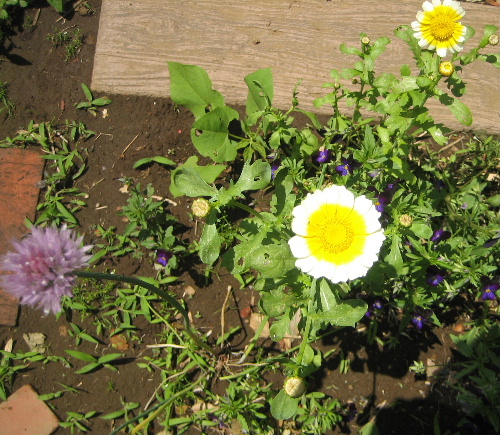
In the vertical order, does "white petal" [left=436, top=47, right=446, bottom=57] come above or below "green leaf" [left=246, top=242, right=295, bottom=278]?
above

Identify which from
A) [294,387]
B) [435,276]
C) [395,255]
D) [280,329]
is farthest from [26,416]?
[435,276]

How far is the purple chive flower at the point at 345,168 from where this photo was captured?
2.65 meters

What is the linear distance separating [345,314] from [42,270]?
120cm

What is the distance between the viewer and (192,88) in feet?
9.36

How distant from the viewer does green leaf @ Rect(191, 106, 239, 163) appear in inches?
107

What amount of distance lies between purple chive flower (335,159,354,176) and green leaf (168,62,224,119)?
901 mm

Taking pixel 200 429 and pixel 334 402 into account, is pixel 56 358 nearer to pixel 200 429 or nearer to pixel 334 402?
pixel 200 429

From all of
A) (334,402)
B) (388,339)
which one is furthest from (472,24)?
(334,402)

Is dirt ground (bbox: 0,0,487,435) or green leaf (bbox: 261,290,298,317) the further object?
dirt ground (bbox: 0,0,487,435)

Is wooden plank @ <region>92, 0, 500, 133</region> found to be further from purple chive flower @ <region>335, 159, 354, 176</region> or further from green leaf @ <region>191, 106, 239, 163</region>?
purple chive flower @ <region>335, 159, 354, 176</region>

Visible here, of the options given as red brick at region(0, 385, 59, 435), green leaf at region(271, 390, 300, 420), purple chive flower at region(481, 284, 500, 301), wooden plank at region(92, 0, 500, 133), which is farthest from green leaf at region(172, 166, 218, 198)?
red brick at region(0, 385, 59, 435)

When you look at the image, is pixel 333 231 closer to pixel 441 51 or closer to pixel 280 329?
pixel 280 329

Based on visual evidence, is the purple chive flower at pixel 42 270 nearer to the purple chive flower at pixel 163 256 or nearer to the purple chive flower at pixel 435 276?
the purple chive flower at pixel 163 256

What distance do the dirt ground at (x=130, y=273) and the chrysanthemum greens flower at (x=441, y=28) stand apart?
5.35 ft
